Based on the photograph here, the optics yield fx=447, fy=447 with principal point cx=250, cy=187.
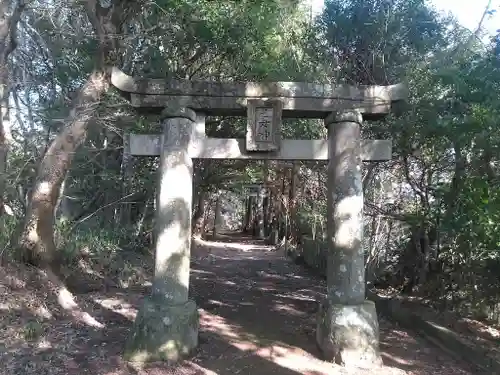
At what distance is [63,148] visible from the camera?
24.0 ft

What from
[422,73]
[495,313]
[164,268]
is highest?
[422,73]

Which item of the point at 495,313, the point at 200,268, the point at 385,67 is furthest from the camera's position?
A: the point at 200,268

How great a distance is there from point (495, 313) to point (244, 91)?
15.0ft

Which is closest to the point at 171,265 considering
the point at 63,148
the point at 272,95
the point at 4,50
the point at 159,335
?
the point at 159,335

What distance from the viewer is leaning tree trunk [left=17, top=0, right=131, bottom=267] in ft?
23.4

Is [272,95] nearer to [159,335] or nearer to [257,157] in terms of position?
[257,157]

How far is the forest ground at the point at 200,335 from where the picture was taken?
5160 millimetres

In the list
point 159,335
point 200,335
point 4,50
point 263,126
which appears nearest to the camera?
point 159,335

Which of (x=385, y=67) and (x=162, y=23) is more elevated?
(x=162, y=23)

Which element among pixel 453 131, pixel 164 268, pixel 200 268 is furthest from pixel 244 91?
pixel 200 268

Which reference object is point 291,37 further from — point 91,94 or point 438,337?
point 438,337

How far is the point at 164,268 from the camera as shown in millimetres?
5430

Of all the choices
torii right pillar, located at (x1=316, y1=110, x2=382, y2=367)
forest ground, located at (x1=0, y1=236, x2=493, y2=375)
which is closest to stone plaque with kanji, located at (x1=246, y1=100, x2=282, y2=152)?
torii right pillar, located at (x1=316, y1=110, x2=382, y2=367)

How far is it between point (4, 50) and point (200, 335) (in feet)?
18.1
